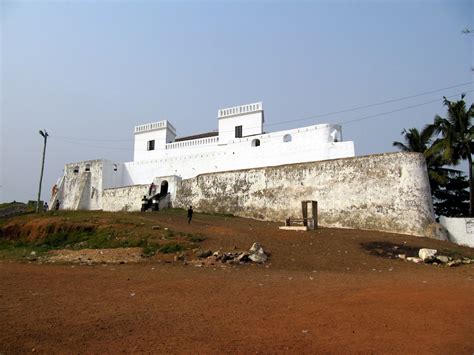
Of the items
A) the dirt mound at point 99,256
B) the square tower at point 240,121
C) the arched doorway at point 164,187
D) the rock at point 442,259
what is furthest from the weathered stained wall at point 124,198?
the rock at point 442,259

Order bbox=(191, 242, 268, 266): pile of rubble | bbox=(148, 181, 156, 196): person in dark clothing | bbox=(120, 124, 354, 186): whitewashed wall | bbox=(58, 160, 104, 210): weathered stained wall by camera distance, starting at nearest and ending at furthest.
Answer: bbox=(191, 242, 268, 266): pile of rubble → bbox=(120, 124, 354, 186): whitewashed wall → bbox=(148, 181, 156, 196): person in dark clothing → bbox=(58, 160, 104, 210): weathered stained wall

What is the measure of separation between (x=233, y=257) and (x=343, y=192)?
10.3m

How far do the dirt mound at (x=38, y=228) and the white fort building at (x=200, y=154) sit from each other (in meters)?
8.04

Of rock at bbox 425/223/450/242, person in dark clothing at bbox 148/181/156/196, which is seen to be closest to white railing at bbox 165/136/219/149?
person in dark clothing at bbox 148/181/156/196

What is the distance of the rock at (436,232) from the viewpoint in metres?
17.9

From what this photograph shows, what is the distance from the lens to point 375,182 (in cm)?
1948

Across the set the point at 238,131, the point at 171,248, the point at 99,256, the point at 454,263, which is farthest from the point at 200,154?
the point at 454,263

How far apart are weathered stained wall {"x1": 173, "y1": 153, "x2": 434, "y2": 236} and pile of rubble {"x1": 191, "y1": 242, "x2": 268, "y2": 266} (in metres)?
8.90

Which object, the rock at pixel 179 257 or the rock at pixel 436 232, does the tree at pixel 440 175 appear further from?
the rock at pixel 179 257

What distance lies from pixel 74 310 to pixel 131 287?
1.99m

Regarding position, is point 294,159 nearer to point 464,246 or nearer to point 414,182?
point 414,182

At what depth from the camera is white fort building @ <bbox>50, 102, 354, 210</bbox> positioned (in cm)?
2483

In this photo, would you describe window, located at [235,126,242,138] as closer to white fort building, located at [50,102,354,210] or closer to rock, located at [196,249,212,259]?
white fort building, located at [50,102,354,210]

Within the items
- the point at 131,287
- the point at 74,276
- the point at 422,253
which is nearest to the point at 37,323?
the point at 131,287
